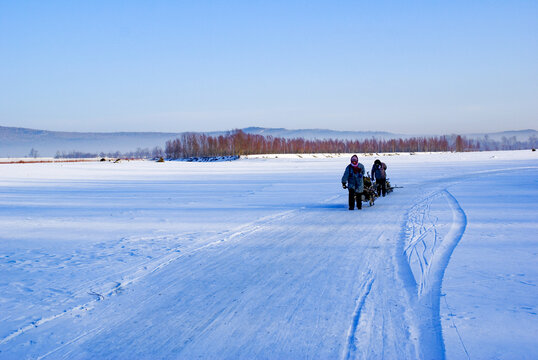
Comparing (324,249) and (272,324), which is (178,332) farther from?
(324,249)

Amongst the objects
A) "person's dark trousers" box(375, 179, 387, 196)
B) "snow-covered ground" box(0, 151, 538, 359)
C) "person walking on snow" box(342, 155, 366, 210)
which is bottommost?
"snow-covered ground" box(0, 151, 538, 359)

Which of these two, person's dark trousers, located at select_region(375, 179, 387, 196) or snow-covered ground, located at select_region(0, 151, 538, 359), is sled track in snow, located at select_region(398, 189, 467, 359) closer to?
snow-covered ground, located at select_region(0, 151, 538, 359)

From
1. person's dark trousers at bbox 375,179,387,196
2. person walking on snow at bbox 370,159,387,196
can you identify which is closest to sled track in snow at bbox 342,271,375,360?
person walking on snow at bbox 370,159,387,196

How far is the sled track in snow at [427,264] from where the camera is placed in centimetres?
464

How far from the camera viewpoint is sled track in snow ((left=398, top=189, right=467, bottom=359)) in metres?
4.64

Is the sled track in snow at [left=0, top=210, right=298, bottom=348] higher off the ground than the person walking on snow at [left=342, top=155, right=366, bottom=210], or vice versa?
the person walking on snow at [left=342, top=155, right=366, bottom=210]

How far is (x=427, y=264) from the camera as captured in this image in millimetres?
7426

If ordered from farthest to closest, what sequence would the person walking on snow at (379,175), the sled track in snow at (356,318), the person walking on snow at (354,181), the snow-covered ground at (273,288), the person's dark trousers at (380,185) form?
1. the person's dark trousers at (380,185)
2. the person walking on snow at (379,175)
3. the person walking on snow at (354,181)
4. the snow-covered ground at (273,288)
5. the sled track in snow at (356,318)

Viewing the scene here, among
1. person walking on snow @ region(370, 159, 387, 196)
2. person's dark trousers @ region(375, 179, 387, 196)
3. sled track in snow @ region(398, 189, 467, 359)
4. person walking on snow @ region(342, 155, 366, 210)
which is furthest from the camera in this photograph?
person's dark trousers @ region(375, 179, 387, 196)

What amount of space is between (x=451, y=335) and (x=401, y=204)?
12054 mm

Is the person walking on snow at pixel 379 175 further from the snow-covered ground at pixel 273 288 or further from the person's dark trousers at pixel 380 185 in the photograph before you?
the snow-covered ground at pixel 273 288

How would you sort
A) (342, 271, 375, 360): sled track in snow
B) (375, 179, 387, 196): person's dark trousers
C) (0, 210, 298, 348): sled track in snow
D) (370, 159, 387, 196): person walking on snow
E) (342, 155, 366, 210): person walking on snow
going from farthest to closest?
1. (375, 179, 387, 196): person's dark trousers
2. (370, 159, 387, 196): person walking on snow
3. (342, 155, 366, 210): person walking on snow
4. (0, 210, 298, 348): sled track in snow
5. (342, 271, 375, 360): sled track in snow

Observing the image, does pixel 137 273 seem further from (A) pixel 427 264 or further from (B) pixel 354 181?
(B) pixel 354 181

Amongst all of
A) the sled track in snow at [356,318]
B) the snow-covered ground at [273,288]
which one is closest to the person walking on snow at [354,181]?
the snow-covered ground at [273,288]
